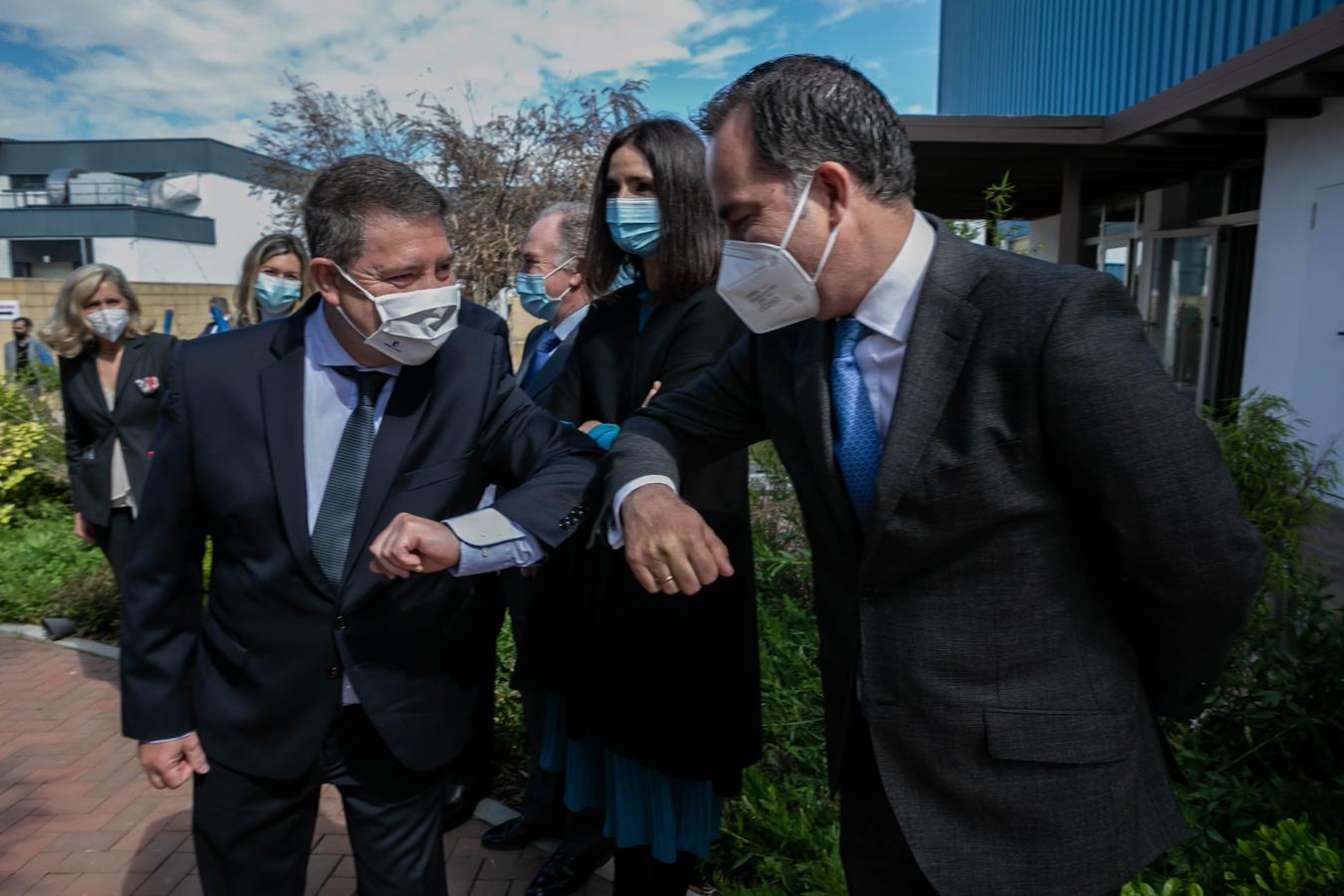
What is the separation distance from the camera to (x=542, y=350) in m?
4.03

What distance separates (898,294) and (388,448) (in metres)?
1.13

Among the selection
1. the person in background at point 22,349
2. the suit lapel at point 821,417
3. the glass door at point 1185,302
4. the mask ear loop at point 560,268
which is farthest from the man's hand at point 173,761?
the person in background at point 22,349

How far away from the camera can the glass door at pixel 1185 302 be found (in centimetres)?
1133

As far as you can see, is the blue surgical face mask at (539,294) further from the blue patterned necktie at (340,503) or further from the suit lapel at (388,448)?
the blue patterned necktie at (340,503)

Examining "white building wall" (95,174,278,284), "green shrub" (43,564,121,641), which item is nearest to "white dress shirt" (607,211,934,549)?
"green shrub" (43,564,121,641)

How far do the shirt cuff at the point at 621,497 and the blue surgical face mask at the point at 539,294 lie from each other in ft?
7.68

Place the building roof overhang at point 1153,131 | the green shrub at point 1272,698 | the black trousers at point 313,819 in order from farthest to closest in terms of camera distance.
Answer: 1. the building roof overhang at point 1153,131
2. the green shrub at point 1272,698
3. the black trousers at point 313,819

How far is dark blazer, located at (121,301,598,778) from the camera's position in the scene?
6.47ft

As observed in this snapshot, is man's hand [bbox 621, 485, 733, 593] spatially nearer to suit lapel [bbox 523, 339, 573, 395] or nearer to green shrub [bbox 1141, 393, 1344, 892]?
suit lapel [bbox 523, 339, 573, 395]

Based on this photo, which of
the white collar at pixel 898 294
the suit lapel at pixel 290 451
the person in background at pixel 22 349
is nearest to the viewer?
the white collar at pixel 898 294

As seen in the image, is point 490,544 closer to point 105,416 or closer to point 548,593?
point 548,593

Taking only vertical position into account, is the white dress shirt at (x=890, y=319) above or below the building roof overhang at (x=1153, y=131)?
below

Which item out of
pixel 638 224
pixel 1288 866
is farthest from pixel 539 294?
pixel 1288 866

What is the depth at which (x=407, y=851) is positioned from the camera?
7.19 ft
